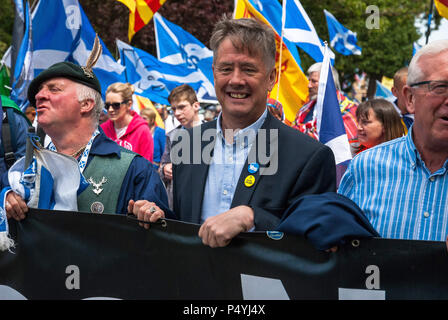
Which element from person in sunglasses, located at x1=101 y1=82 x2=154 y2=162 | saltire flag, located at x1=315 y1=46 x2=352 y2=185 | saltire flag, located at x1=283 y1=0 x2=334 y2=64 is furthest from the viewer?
saltire flag, located at x1=283 y1=0 x2=334 y2=64

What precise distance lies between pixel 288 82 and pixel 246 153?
5001mm

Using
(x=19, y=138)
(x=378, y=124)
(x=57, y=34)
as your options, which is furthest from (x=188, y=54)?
(x=19, y=138)

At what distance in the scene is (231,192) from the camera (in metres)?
2.96

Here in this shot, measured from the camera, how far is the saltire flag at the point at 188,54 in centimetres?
1116

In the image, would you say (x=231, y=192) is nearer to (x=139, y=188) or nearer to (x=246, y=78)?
(x=246, y=78)

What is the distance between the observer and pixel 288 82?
25.8 feet

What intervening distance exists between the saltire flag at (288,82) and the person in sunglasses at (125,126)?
2.02 meters

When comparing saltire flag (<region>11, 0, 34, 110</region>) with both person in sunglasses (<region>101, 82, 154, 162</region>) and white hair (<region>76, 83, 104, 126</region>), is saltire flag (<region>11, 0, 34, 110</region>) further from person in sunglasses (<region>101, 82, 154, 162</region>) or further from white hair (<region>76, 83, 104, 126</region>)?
white hair (<region>76, 83, 104, 126</region>)

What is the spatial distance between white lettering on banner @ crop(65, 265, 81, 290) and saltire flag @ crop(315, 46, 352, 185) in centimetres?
293

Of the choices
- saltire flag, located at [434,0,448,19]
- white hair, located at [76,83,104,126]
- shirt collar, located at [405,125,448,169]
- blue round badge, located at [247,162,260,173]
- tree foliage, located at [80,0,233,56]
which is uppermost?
tree foliage, located at [80,0,233,56]

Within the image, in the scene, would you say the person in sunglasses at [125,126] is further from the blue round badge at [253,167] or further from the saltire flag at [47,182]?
the blue round badge at [253,167]

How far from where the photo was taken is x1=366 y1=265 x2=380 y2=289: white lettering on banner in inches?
93.7

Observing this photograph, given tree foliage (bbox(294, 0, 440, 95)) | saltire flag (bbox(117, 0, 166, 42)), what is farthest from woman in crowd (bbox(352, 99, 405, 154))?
tree foliage (bbox(294, 0, 440, 95))

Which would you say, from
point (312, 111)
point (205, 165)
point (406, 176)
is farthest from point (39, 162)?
point (312, 111)
